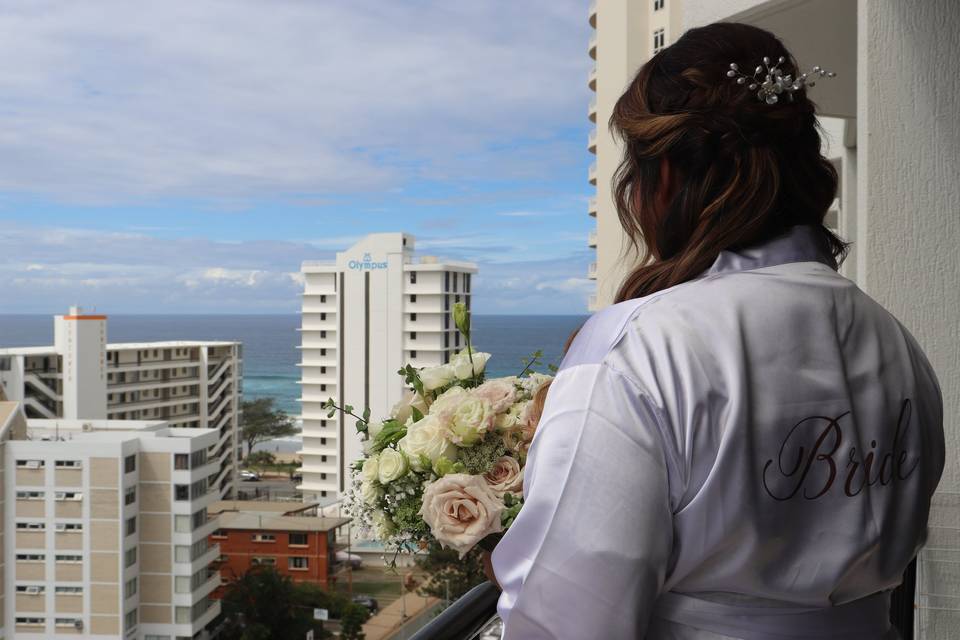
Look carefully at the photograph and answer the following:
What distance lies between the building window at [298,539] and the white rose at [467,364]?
24.7 m

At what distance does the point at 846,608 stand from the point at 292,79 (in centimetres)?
8714

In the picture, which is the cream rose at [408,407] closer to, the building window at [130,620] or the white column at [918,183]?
the white column at [918,183]

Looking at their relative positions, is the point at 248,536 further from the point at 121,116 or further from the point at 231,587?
the point at 121,116

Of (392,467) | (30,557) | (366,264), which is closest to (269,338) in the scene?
(366,264)

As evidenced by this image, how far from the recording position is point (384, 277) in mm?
34562

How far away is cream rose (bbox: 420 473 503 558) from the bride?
232mm

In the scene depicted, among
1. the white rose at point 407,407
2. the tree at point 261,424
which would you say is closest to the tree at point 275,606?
the tree at point 261,424

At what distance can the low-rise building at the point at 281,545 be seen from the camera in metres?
24.8

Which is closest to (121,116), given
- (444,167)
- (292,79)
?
(292,79)

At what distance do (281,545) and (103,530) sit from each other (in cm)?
628

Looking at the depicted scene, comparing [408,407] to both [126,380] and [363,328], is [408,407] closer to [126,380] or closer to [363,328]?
[363,328]

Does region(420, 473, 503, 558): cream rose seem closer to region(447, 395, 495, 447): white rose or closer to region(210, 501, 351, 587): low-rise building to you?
region(447, 395, 495, 447): white rose

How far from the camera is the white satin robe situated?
0.60 meters

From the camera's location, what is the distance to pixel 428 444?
0.95 m
